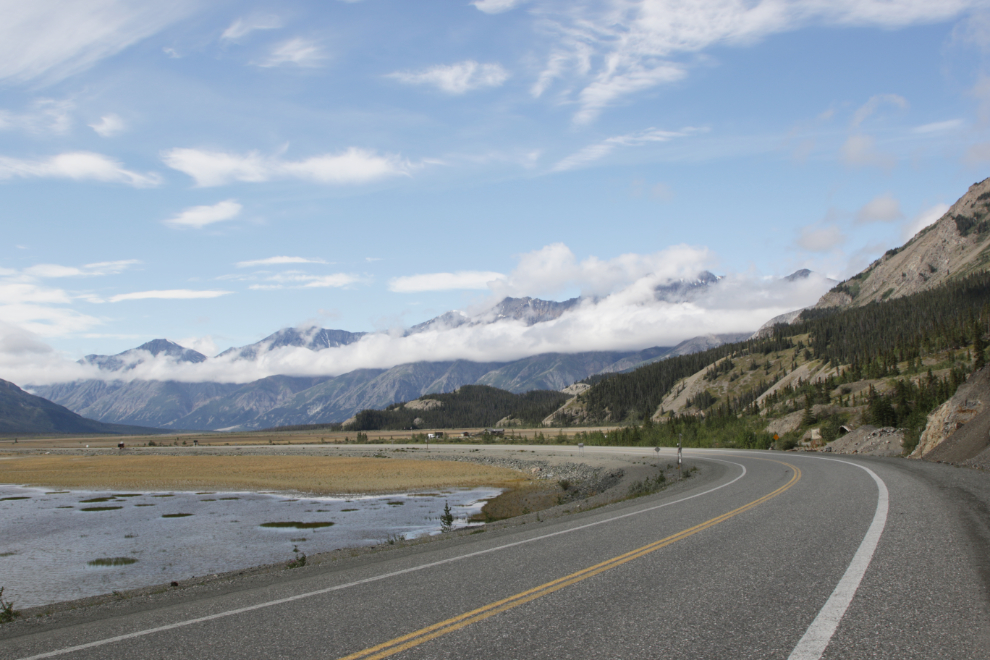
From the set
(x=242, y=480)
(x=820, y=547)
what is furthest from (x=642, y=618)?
(x=242, y=480)

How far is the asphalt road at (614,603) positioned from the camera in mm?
6289

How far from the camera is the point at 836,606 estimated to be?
722 cm

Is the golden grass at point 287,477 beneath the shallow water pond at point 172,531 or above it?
beneath

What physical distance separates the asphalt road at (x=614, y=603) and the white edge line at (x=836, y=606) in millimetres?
27

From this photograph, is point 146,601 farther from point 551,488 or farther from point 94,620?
point 551,488

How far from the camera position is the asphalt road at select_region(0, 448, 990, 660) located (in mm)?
6289

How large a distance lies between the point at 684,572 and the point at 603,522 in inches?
236

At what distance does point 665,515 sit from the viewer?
15.5 metres

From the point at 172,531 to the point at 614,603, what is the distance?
2412cm

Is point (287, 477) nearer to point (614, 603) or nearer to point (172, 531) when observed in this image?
point (172, 531)

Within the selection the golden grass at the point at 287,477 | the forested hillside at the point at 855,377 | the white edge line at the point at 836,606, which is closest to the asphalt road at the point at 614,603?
the white edge line at the point at 836,606

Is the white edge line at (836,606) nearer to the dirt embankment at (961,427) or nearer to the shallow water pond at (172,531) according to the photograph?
the shallow water pond at (172,531)

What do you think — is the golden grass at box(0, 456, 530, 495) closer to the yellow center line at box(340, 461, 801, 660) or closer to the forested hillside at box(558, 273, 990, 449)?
the forested hillside at box(558, 273, 990, 449)

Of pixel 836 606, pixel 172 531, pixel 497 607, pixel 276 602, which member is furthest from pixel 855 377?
pixel 276 602
